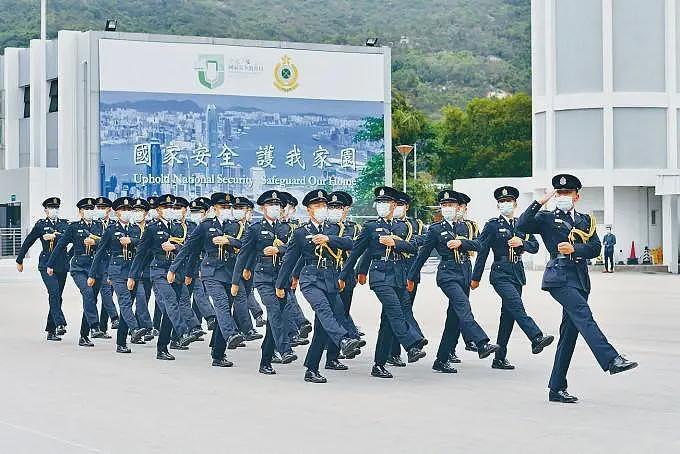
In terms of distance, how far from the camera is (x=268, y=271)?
14602 mm

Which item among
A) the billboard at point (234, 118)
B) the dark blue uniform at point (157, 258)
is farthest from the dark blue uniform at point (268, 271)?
the billboard at point (234, 118)

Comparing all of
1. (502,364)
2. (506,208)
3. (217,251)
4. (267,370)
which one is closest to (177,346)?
(217,251)

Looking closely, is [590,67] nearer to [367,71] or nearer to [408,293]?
[367,71]

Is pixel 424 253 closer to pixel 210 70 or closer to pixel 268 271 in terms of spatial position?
pixel 268 271

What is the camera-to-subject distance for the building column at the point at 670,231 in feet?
130

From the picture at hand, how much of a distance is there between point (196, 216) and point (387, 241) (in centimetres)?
516

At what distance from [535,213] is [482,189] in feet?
132

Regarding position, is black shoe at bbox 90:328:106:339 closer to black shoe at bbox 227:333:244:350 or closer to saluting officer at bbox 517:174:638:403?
black shoe at bbox 227:333:244:350

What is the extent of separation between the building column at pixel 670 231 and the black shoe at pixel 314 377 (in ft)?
94.9

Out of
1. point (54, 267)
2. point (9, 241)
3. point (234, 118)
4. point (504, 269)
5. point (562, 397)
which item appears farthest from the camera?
point (9, 241)

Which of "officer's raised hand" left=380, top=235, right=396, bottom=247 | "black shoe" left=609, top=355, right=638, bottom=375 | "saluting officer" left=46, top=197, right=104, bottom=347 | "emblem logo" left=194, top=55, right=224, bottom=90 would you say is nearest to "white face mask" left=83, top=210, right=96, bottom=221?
"saluting officer" left=46, top=197, right=104, bottom=347

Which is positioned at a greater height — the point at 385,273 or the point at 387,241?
the point at 387,241

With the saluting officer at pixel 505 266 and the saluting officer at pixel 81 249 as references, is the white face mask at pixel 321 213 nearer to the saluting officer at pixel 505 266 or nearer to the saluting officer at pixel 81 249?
the saluting officer at pixel 505 266

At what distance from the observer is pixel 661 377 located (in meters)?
12.8
